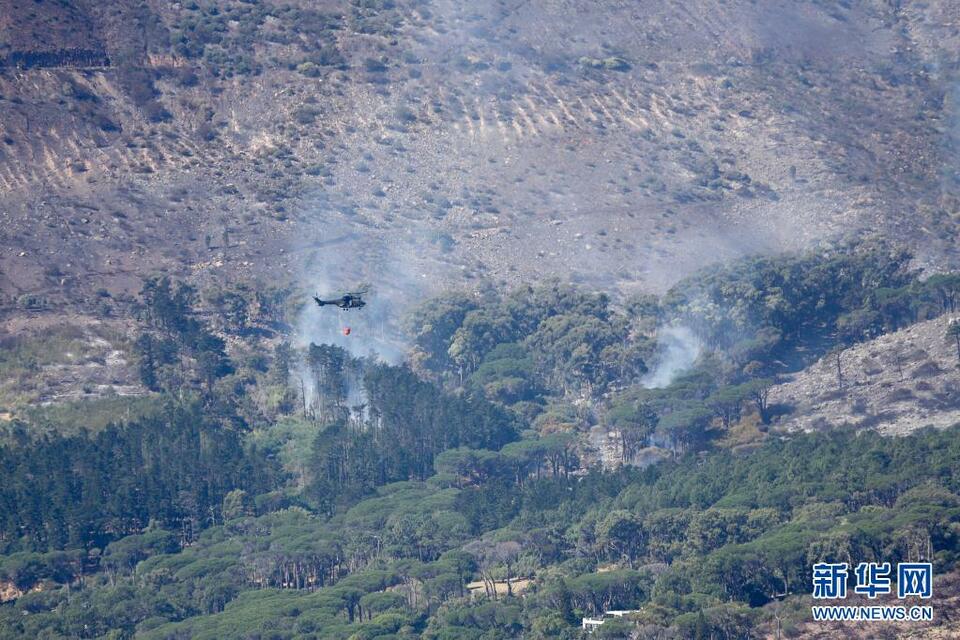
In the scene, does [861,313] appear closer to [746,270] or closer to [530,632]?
[746,270]

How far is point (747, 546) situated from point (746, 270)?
2180 inches

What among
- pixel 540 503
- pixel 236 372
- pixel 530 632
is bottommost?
pixel 530 632

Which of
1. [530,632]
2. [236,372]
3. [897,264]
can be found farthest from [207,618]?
[897,264]

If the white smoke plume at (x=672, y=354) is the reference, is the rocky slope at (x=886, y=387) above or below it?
below

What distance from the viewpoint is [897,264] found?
176625 mm
